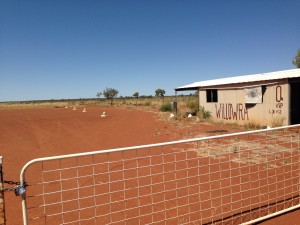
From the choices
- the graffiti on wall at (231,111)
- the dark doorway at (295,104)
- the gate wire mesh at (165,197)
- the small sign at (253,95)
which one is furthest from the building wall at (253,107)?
the gate wire mesh at (165,197)

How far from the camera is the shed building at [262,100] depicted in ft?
42.5

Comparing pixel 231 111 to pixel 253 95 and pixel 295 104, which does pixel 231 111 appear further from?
pixel 295 104

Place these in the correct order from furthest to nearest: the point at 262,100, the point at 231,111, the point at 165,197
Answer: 1. the point at 231,111
2. the point at 262,100
3. the point at 165,197

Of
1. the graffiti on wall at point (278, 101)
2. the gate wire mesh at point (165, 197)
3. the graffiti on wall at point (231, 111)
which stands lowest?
the gate wire mesh at point (165, 197)

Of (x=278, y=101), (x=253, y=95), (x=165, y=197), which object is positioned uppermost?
(x=253, y=95)

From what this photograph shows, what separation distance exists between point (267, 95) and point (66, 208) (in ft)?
39.8

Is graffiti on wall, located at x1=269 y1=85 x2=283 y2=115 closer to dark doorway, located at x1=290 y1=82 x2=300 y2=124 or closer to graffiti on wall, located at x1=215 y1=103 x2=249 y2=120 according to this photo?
dark doorway, located at x1=290 y1=82 x2=300 y2=124

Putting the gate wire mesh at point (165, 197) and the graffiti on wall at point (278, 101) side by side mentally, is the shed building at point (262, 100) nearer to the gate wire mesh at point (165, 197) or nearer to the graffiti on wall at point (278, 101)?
the graffiti on wall at point (278, 101)

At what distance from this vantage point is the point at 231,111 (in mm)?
16516

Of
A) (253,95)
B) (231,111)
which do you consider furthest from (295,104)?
(231,111)

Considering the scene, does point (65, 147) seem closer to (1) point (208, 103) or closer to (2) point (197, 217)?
(2) point (197, 217)

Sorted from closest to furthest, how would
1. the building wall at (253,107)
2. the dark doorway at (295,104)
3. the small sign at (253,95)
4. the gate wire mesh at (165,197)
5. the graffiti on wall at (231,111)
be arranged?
the gate wire mesh at (165,197) < the building wall at (253,107) < the small sign at (253,95) < the dark doorway at (295,104) < the graffiti on wall at (231,111)

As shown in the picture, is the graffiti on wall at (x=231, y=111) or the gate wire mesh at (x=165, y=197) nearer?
the gate wire mesh at (x=165, y=197)

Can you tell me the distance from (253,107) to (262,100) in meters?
0.72
